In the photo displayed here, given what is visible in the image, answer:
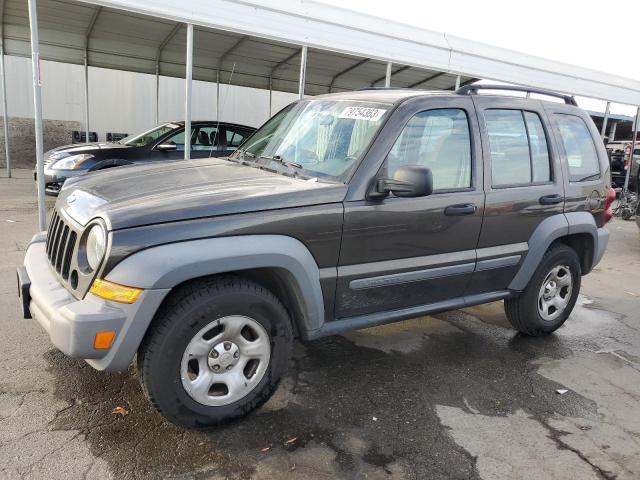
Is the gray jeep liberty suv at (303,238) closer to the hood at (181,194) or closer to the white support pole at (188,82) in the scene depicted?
the hood at (181,194)

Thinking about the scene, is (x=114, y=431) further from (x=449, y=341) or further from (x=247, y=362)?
(x=449, y=341)

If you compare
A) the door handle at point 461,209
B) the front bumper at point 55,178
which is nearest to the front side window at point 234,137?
the front bumper at point 55,178

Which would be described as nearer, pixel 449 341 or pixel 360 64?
pixel 449 341

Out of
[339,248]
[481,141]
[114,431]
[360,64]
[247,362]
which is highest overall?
[360,64]

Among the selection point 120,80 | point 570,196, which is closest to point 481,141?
point 570,196

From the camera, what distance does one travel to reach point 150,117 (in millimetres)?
16844

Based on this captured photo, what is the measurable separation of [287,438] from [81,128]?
15.8 m

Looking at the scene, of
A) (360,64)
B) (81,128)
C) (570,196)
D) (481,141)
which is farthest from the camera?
(81,128)

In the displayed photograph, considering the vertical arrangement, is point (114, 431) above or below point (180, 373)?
below

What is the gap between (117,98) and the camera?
16.2m

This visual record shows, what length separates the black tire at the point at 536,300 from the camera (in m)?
4.24

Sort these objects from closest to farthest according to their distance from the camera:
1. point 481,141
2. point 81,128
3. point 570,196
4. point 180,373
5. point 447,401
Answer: point 180,373 < point 447,401 < point 481,141 < point 570,196 < point 81,128

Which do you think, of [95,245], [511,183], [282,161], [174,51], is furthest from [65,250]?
[174,51]

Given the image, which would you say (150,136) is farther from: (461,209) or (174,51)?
(461,209)
